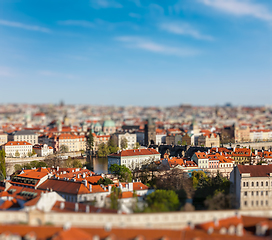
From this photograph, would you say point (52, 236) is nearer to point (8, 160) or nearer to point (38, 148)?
point (8, 160)

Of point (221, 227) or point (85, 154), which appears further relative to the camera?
point (85, 154)

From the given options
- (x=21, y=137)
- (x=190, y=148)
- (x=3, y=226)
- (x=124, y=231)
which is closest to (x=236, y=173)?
(x=124, y=231)

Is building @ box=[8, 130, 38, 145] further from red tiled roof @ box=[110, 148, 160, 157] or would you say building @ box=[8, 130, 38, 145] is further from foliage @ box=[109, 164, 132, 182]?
foliage @ box=[109, 164, 132, 182]

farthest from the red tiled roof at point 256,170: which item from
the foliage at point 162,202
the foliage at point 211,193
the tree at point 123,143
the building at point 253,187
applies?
the tree at point 123,143

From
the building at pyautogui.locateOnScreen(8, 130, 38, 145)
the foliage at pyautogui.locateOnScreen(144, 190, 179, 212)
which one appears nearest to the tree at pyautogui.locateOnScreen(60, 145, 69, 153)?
the building at pyautogui.locateOnScreen(8, 130, 38, 145)

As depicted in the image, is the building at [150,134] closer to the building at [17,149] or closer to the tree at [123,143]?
the tree at [123,143]

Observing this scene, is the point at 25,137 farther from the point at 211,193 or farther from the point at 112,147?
the point at 211,193
